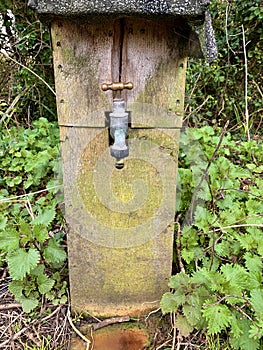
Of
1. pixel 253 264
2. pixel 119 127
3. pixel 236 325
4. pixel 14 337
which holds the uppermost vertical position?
pixel 119 127

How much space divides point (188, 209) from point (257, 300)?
2.18ft

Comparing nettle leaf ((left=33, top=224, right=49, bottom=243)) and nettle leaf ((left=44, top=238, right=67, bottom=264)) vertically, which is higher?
nettle leaf ((left=33, top=224, right=49, bottom=243))

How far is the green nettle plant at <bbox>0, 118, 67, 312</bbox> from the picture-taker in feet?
5.09

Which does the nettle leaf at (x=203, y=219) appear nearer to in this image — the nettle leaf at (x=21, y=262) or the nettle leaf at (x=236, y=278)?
the nettle leaf at (x=236, y=278)

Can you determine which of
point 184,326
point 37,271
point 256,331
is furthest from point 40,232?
point 256,331

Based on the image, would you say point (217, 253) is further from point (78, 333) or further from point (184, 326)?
point (78, 333)

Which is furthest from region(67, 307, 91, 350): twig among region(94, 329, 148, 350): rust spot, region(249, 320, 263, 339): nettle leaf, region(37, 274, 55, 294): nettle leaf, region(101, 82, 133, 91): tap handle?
region(101, 82, 133, 91): tap handle

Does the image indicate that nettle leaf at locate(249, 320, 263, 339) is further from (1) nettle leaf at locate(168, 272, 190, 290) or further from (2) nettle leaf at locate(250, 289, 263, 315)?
(1) nettle leaf at locate(168, 272, 190, 290)

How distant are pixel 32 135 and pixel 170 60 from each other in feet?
5.01

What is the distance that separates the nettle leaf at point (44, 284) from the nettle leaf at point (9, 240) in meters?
0.20

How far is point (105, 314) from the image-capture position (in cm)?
166

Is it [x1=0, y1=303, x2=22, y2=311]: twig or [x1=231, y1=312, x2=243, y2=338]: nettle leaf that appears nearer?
[x1=231, y1=312, x2=243, y2=338]: nettle leaf

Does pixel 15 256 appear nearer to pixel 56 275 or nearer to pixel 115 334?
pixel 56 275

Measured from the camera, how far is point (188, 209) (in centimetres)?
192
